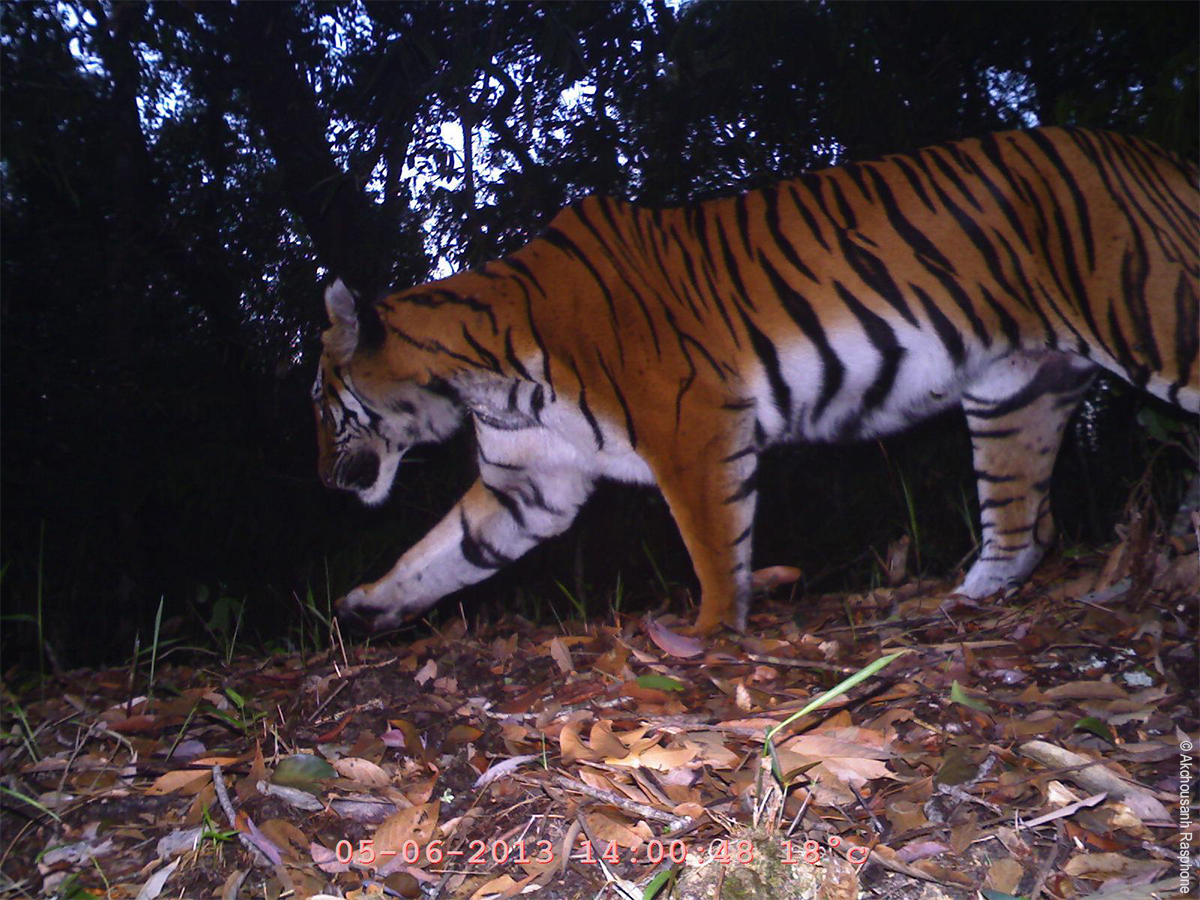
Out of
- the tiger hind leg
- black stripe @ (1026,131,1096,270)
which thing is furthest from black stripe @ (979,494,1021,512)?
black stripe @ (1026,131,1096,270)

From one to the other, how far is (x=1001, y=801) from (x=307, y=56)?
8.89 feet

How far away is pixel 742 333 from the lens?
297 cm

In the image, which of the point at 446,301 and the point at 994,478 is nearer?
the point at 446,301

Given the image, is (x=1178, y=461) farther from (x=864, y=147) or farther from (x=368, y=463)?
(x=368, y=463)

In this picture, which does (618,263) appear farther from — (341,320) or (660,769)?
(660,769)

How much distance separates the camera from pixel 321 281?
294 centimetres

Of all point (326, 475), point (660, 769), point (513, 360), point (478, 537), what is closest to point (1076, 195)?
point (513, 360)

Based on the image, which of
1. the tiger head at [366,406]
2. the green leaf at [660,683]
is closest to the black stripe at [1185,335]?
the green leaf at [660,683]

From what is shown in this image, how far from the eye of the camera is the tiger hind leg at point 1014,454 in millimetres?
3107

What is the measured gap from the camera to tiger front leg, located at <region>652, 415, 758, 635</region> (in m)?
2.86

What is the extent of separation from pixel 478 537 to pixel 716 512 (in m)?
0.78

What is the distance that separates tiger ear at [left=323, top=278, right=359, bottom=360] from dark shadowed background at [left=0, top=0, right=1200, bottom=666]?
0.16ft

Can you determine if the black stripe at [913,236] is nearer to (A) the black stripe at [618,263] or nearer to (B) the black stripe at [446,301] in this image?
(A) the black stripe at [618,263]
